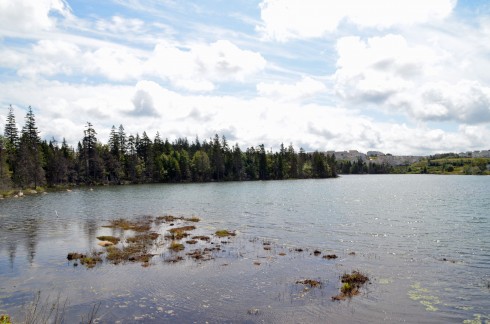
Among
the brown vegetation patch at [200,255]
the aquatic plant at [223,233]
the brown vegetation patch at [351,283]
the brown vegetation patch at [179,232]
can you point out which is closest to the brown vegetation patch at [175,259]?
the brown vegetation patch at [200,255]

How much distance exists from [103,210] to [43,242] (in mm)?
29978

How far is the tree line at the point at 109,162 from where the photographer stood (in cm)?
11356

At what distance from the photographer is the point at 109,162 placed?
153m

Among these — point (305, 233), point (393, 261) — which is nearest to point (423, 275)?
point (393, 261)

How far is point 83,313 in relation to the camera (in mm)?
18656

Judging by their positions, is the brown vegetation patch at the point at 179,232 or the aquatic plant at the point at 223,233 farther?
the aquatic plant at the point at 223,233

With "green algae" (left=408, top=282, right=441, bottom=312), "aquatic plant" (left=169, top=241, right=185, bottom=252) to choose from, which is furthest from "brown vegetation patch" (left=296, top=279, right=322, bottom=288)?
"aquatic plant" (left=169, top=241, right=185, bottom=252)

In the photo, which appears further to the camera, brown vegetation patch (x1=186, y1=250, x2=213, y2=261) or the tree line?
the tree line

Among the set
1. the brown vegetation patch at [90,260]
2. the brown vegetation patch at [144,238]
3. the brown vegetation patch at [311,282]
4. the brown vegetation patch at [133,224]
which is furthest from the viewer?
the brown vegetation patch at [133,224]

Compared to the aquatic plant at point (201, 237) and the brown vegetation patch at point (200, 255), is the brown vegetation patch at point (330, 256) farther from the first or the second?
the aquatic plant at point (201, 237)

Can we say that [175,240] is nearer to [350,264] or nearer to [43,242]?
[43,242]

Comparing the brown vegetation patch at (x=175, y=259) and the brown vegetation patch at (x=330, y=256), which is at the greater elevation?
the brown vegetation patch at (x=175, y=259)

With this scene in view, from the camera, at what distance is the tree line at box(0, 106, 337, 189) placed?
114 meters

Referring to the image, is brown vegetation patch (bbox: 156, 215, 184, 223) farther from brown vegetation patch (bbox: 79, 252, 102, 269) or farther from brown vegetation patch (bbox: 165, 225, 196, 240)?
brown vegetation patch (bbox: 79, 252, 102, 269)
